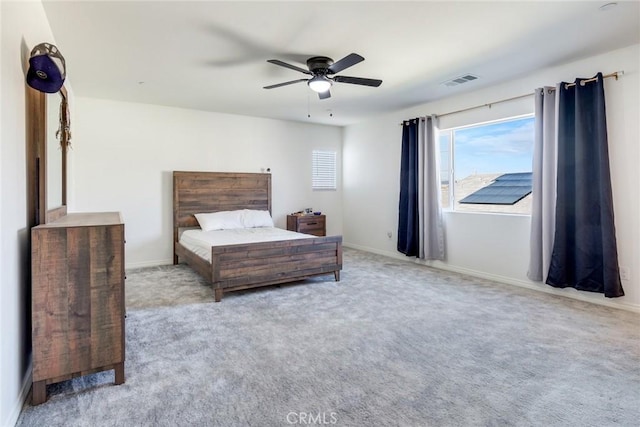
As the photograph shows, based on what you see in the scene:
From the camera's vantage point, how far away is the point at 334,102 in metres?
5.25

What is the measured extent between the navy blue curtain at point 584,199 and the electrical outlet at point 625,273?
111 millimetres

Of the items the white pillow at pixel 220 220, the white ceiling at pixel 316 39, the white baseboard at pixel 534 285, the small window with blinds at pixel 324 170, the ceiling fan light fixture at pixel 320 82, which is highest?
the white ceiling at pixel 316 39

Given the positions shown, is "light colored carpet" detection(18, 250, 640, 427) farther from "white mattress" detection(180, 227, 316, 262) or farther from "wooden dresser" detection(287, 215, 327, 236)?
"wooden dresser" detection(287, 215, 327, 236)

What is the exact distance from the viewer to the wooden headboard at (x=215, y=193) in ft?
17.8

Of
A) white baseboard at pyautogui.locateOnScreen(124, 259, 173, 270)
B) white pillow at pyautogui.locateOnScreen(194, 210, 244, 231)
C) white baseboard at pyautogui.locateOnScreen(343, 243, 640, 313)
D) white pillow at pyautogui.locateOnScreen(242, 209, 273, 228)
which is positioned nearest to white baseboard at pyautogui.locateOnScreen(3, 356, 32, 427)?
white pillow at pyautogui.locateOnScreen(194, 210, 244, 231)

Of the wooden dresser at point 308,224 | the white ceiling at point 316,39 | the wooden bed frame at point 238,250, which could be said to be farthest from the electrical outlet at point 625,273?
the wooden dresser at point 308,224

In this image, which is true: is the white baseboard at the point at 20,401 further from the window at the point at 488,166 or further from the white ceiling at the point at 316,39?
the window at the point at 488,166

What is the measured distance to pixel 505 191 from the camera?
4.52 m

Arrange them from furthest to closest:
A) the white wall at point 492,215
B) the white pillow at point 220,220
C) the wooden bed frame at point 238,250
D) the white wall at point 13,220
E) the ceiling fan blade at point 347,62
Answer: the white pillow at point 220,220, the wooden bed frame at point 238,250, the white wall at point 492,215, the ceiling fan blade at point 347,62, the white wall at point 13,220

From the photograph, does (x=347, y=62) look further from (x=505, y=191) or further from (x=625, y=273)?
(x=625, y=273)

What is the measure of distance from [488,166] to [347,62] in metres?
2.76

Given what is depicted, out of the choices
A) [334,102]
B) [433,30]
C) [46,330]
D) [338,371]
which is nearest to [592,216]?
[433,30]

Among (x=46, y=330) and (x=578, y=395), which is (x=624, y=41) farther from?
(x=46, y=330)

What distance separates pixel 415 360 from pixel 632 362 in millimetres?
1454
